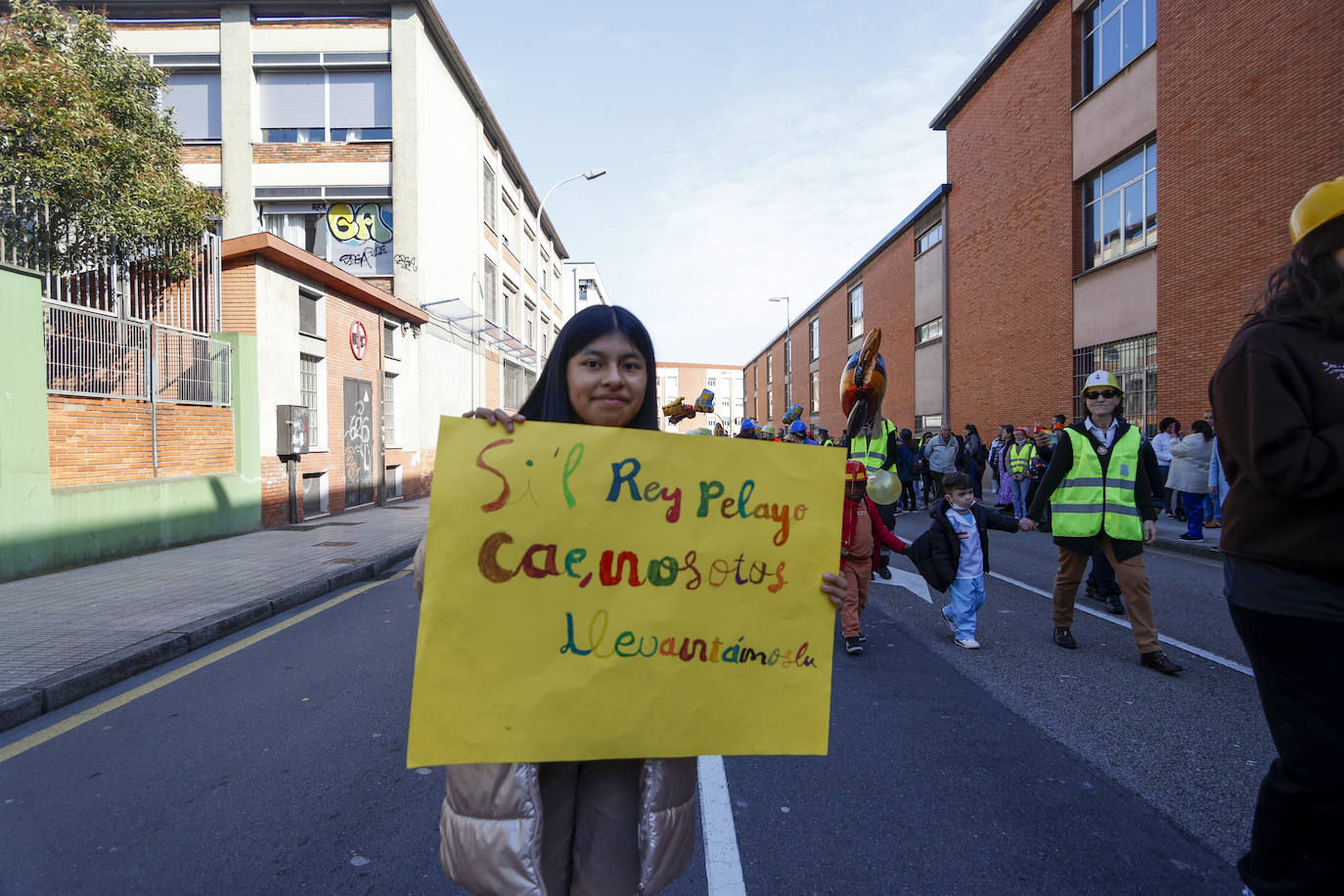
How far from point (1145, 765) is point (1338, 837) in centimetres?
176

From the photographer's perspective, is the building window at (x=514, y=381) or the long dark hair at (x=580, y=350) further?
the building window at (x=514, y=381)

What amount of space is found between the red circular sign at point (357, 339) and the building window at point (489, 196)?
35.1 feet

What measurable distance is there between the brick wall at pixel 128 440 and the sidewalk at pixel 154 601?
1.10 metres

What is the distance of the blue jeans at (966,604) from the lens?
5391 mm

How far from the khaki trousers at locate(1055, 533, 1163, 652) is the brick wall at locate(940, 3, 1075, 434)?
13918 millimetres

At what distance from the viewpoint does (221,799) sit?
3.06 meters

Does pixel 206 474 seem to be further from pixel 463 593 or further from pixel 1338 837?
pixel 1338 837

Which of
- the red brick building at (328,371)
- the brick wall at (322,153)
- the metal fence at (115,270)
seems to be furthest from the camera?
the brick wall at (322,153)

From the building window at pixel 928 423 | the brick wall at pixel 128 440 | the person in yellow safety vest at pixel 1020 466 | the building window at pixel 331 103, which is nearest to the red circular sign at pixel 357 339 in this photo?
the brick wall at pixel 128 440

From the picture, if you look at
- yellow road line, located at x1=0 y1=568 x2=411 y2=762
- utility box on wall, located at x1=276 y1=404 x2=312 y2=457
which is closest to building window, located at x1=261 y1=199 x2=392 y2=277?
utility box on wall, located at x1=276 y1=404 x2=312 y2=457

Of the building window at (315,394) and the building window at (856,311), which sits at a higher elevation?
the building window at (856,311)

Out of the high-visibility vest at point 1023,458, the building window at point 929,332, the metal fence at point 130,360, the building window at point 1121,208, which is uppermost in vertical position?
the building window at point 1121,208

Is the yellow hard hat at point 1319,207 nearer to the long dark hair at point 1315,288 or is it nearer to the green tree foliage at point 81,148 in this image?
the long dark hair at point 1315,288

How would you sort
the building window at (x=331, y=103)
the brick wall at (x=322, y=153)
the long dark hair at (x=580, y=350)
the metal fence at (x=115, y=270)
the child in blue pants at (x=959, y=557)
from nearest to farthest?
the long dark hair at (x=580, y=350)
the child in blue pants at (x=959, y=557)
the metal fence at (x=115, y=270)
the brick wall at (x=322, y=153)
the building window at (x=331, y=103)
